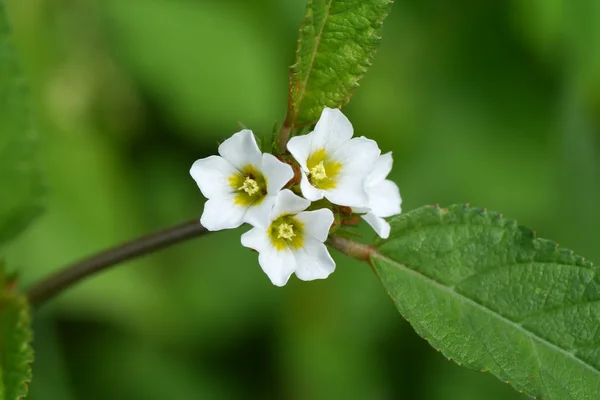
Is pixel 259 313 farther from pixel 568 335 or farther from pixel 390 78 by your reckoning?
pixel 568 335

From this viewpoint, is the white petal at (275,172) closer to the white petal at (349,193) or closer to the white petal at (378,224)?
the white petal at (349,193)

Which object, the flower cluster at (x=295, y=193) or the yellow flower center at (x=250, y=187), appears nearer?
the flower cluster at (x=295, y=193)

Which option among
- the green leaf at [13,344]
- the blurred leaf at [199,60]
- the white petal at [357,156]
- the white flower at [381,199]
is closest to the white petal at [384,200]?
the white flower at [381,199]

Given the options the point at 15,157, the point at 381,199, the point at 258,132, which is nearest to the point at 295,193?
the point at 381,199

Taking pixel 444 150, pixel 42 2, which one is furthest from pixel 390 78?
pixel 42 2

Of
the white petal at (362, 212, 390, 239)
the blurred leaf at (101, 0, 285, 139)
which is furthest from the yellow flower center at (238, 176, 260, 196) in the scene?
the blurred leaf at (101, 0, 285, 139)

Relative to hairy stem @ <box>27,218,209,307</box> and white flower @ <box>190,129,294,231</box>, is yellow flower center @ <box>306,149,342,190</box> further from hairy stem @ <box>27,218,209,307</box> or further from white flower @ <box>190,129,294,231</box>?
hairy stem @ <box>27,218,209,307</box>
